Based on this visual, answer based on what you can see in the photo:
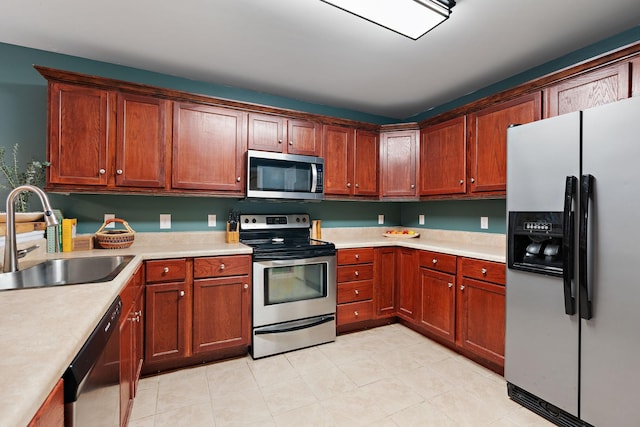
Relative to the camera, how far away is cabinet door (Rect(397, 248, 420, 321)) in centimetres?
297

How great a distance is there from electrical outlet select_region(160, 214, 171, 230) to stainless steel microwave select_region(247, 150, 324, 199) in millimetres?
784

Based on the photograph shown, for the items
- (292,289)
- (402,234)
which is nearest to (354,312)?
(292,289)

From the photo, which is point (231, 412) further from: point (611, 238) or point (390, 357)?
point (611, 238)

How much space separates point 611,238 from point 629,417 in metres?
0.87

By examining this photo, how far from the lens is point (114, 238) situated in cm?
235

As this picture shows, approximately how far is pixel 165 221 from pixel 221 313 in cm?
102

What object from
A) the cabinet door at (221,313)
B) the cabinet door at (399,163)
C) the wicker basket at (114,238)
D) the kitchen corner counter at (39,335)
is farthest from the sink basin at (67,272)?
the cabinet door at (399,163)

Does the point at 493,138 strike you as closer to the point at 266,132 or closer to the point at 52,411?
the point at 266,132

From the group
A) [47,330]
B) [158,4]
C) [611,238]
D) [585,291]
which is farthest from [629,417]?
[158,4]

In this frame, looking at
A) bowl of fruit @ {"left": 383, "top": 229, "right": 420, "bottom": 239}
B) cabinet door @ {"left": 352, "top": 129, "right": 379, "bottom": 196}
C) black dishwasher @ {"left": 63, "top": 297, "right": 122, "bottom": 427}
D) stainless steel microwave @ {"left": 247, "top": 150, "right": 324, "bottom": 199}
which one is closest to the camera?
black dishwasher @ {"left": 63, "top": 297, "right": 122, "bottom": 427}

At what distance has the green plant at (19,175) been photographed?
2219mm

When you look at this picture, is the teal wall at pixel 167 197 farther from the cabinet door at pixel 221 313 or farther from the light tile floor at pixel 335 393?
the light tile floor at pixel 335 393

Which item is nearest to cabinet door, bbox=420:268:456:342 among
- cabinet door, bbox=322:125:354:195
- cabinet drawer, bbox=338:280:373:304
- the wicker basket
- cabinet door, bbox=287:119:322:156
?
cabinet drawer, bbox=338:280:373:304

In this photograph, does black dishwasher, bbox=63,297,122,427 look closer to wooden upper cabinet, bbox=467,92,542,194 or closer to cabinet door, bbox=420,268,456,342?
cabinet door, bbox=420,268,456,342
